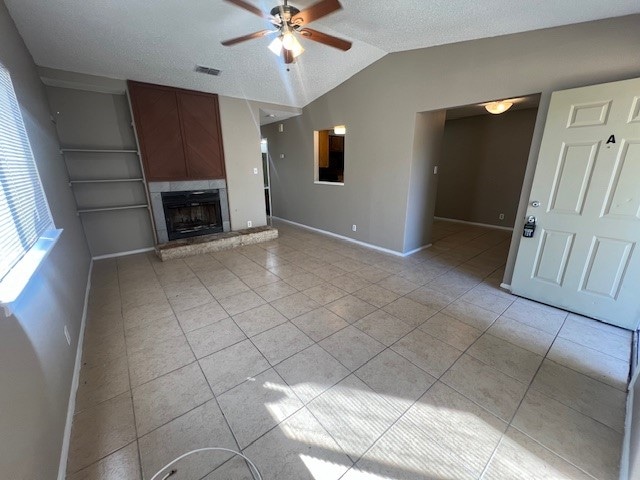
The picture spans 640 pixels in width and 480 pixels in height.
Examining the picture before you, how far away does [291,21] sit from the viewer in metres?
2.21

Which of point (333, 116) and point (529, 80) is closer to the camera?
point (529, 80)

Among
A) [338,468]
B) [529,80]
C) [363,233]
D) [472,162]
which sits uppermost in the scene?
[529,80]

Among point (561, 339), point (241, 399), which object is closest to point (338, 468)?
point (241, 399)

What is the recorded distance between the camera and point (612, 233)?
2.23 meters

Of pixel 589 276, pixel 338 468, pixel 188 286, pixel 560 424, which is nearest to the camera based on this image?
pixel 338 468

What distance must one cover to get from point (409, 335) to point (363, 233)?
262 centimetres

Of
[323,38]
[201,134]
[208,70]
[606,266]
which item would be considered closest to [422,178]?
[606,266]

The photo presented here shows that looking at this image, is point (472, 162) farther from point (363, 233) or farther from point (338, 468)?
point (338, 468)

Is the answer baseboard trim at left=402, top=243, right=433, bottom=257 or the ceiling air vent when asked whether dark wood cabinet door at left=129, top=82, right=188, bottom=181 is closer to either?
the ceiling air vent

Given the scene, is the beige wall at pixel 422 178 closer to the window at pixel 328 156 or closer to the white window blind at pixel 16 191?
the window at pixel 328 156

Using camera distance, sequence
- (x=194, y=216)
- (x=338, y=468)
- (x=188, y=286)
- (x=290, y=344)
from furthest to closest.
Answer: (x=194, y=216)
(x=188, y=286)
(x=290, y=344)
(x=338, y=468)

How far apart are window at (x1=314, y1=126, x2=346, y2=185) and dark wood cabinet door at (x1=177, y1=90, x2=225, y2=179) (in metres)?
1.94

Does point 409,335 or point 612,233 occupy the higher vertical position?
point 612,233

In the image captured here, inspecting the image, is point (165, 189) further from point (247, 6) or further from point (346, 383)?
point (346, 383)
